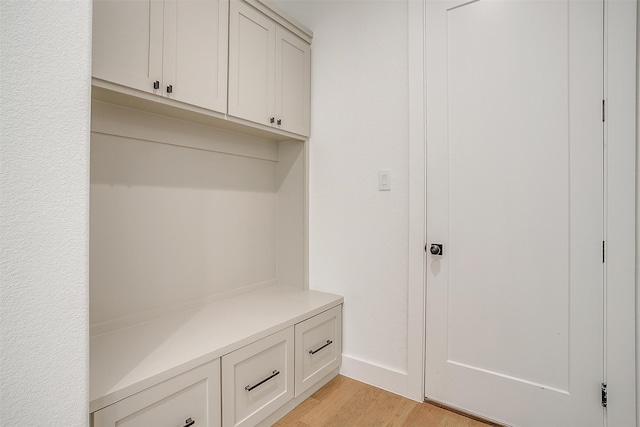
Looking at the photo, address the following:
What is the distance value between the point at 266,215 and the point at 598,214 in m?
1.79

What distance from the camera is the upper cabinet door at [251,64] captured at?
1.73 metres

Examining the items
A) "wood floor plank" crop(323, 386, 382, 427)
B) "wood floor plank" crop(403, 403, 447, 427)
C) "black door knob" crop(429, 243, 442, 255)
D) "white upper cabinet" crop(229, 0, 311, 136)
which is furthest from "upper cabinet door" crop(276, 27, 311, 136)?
"wood floor plank" crop(403, 403, 447, 427)

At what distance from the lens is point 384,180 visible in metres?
1.99

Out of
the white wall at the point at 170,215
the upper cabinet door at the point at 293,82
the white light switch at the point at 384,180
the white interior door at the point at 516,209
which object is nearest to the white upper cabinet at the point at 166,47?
the white wall at the point at 170,215

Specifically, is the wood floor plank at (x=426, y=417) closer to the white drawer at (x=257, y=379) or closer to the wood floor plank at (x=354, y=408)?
the wood floor plank at (x=354, y=408)

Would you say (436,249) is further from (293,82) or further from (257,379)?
(293,82)

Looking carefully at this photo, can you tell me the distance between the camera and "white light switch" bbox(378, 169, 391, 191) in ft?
6.48

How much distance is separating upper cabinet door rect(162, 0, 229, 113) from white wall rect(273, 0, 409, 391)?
0.76 meters

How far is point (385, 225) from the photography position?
6.56 feet

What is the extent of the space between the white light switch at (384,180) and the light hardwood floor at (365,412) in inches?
46.5

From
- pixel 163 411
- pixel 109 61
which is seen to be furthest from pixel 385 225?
pixel 109 61

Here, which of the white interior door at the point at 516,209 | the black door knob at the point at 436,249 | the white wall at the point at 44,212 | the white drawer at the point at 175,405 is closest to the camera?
the white wall at the point at 44,212

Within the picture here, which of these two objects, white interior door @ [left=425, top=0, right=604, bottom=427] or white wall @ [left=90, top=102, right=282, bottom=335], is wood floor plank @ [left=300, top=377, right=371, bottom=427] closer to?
white interior door @ [left=425, top=0, right=604, bottom=427]

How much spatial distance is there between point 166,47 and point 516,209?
1737 mm
